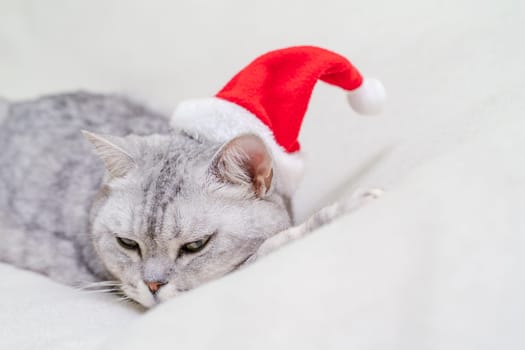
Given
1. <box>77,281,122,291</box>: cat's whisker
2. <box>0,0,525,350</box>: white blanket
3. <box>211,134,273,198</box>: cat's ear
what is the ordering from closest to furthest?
<box>0,0,525,350</box>: white blanket < <box>211,134,273,198</box>: cat's ear < <box>77,281,122,291</box>: cat's whisker

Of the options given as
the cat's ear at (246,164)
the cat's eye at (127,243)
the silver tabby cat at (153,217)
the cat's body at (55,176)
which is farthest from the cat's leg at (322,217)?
the cat's body at (55,176)

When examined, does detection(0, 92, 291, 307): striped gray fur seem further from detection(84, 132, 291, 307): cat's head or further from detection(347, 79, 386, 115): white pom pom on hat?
detection(347, 79, 386, 115): white pom pom on hat

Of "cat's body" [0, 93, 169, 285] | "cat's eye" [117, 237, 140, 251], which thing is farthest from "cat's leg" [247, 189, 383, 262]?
"cat's body" [0, 93, 169, 285]

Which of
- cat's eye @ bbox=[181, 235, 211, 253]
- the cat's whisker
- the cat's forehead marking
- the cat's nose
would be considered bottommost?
the cat's whisker

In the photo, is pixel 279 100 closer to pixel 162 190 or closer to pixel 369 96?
pixel 369 96

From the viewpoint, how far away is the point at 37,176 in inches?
54.0

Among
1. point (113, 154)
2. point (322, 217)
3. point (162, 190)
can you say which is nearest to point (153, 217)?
point (162, 190)

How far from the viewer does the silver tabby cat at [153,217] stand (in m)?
0.96

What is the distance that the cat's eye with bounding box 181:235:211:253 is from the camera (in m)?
0.97

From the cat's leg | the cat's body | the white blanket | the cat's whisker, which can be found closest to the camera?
the white blanket

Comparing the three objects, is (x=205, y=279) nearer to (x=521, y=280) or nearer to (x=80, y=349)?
(x=80, y=349)

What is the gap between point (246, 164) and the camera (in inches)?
39.2

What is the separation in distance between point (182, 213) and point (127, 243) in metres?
0.15

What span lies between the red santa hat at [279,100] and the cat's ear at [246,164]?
0.05 m
